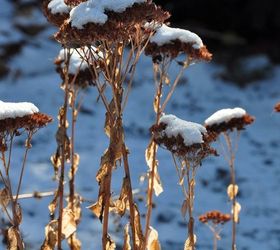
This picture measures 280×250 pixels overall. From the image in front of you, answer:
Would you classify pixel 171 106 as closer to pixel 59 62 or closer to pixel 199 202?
pixel 199 202

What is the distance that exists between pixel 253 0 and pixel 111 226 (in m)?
6.03

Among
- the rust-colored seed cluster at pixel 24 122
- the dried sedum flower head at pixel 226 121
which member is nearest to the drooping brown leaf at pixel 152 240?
the rust-colored seed cluster at pixel 24 122

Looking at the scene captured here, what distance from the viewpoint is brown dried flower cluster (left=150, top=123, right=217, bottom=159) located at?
239cm

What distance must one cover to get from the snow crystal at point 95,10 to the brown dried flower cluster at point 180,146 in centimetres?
56

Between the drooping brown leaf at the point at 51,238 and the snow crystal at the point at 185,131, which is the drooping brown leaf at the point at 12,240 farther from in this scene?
the snow crystal at the point at 185,131

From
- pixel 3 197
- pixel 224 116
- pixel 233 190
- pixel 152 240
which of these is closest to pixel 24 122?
pixel 3 197

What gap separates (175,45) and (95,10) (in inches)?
26.9

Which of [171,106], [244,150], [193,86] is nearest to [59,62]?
[244,150]

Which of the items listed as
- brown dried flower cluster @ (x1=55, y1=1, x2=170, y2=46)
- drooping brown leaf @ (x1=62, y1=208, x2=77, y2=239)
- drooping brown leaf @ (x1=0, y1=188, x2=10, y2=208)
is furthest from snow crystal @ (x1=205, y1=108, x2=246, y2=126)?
drooping brown leaf @ (x1=0, y1=188, x2=10, y2=208)

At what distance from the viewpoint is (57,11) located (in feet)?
8.59

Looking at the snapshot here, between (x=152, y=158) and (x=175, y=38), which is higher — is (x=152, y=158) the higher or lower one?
the lower one

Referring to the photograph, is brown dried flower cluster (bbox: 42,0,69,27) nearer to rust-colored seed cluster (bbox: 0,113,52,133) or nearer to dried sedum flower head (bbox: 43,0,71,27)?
dried sedum flower head (bbox: 43,0,71,27)

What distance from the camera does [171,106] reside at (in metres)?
9.25

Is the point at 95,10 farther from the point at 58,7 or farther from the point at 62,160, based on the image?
the point at 62,160
